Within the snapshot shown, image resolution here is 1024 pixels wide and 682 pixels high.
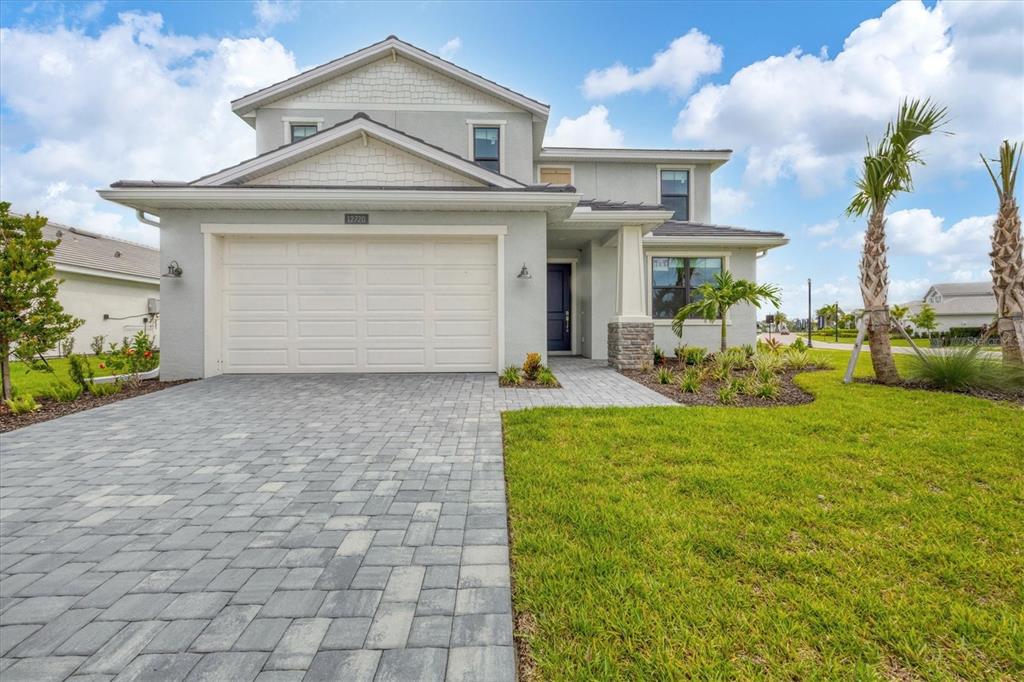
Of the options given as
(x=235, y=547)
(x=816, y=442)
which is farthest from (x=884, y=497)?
(x=235, y=547)

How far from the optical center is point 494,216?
8812mm

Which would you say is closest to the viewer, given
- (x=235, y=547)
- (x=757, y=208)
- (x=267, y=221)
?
(x=235, y=547)

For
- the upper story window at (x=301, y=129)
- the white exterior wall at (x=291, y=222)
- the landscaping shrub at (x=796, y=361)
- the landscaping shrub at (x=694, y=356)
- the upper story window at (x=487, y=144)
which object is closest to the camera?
the white exterior wall at (x=291, y=222)

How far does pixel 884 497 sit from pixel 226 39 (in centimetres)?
1621

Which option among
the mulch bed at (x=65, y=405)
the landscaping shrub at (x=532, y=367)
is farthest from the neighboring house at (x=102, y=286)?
the landscaping shrub at (x=532, y=367)

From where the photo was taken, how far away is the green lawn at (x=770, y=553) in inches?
70.1

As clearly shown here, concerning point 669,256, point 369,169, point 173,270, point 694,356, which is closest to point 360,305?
point 369,169

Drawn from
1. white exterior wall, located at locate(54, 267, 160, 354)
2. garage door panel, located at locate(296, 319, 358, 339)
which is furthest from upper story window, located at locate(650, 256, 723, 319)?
white exterior wall, located at locate(54, 267, 160, 354)

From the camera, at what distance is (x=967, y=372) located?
692cm

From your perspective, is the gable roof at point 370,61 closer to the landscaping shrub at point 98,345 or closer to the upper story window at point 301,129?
the upper story window at point 301,129

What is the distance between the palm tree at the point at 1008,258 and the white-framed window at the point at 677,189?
7173 millimetres

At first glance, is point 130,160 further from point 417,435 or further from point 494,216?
point 417,435

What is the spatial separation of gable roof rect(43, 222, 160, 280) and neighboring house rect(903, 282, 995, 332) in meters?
54.2

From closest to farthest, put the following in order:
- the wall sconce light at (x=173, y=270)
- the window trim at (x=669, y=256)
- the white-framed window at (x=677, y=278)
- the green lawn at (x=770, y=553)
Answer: the green lawn at (x=770, y=553) → the wall sconce light at (x=173, y=270) → the window trim at (x=669, y=256) → the white-framed window at (x=677, y=278)
